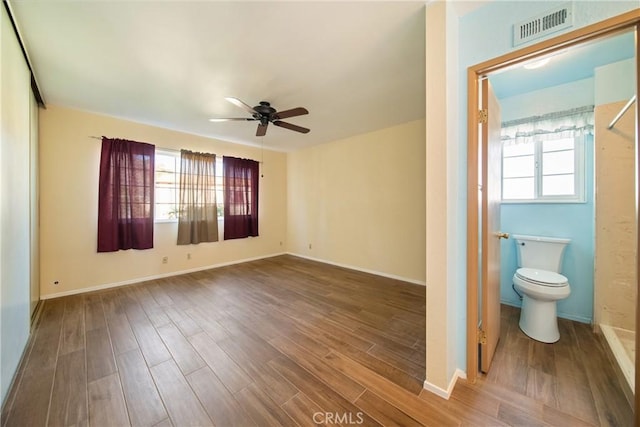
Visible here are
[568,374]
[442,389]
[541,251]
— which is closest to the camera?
[442,389]

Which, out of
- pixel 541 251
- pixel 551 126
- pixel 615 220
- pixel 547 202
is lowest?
pixel 541 251

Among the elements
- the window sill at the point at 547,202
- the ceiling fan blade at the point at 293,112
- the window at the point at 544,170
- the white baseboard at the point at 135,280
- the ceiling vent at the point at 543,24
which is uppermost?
the ceiling fan blade at the point at 293,112

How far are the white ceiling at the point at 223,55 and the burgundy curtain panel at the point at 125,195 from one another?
1.94 ft

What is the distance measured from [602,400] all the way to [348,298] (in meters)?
2.04

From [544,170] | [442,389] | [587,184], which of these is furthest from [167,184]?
[587,184]

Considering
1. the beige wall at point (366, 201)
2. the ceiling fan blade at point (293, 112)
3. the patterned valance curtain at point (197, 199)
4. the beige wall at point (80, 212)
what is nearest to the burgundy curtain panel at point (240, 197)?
the patterned valance curtain at point (197, 199)

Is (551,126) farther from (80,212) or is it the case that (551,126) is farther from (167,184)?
(80,212)

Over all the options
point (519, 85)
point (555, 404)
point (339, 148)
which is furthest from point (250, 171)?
point (555, 404)

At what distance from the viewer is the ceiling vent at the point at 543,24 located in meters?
1.19

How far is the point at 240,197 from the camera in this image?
464cm

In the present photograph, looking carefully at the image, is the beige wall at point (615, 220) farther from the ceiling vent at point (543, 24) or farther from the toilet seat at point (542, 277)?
the ceiling vent at point (543, 24)

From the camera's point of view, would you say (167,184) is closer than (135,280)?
No

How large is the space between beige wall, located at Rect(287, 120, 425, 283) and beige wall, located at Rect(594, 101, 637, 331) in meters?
1.66

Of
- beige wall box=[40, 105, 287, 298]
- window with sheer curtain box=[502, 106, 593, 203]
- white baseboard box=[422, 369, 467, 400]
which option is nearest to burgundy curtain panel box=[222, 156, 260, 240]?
beige wall box=[40, 105, 287, 298]
